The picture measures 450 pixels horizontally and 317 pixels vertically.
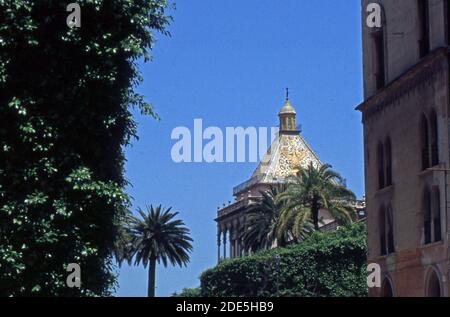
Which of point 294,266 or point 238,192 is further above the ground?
point 238,192

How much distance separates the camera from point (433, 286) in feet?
141

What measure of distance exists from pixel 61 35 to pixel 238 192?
10568 centimetres

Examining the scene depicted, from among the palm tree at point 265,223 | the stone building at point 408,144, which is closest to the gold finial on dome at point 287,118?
the palm tree at point 265,223

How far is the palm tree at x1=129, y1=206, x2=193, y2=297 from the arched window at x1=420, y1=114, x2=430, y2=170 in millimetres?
39506

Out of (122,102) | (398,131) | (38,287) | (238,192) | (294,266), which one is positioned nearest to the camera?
(38,287)

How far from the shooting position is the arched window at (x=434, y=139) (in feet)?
141

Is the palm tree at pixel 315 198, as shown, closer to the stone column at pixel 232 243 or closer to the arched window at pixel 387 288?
the arched window at pixel 387 288

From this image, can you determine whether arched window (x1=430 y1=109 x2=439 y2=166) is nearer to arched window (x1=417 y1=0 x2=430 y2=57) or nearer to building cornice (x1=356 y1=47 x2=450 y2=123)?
building cornice (x1=356 y1=47 x2=450 y2=123)

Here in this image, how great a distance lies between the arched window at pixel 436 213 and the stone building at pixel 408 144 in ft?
0.12

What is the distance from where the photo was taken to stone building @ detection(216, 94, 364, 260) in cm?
12706

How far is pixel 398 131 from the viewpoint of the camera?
46.9 m

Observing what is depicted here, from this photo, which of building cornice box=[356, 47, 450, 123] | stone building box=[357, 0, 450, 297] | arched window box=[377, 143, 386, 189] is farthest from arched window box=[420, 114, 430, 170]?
arched window box=[377, 143, 386, 189]
